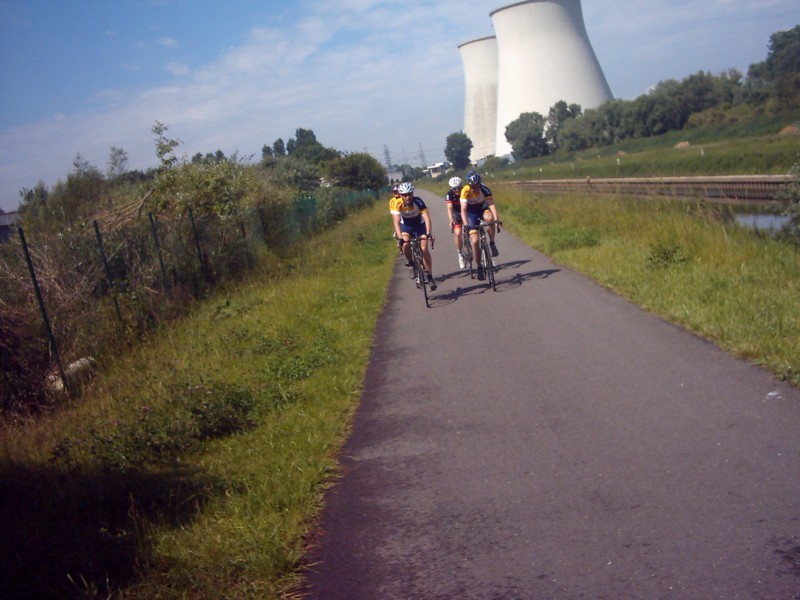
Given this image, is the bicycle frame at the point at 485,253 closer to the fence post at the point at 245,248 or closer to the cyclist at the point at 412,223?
the cyclist at the point at 412,223

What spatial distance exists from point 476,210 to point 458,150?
92730 millimetres

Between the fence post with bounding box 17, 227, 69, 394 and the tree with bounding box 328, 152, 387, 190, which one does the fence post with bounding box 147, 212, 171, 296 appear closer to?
the fence post with bounding box 17, 227, 69, 394

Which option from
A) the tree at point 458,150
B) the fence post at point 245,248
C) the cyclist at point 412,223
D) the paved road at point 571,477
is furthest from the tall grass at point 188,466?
the tree at point 458,150

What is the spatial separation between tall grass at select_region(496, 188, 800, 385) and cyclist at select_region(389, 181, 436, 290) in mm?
2418

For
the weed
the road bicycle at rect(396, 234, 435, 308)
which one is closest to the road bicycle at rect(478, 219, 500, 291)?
the road bicycle at rect(396, 234, 435, 308)

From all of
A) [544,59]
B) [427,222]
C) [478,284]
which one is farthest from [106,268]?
[544,59]

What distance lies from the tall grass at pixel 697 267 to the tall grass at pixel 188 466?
10.9 feet

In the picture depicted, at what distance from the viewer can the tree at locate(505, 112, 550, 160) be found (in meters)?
55.6

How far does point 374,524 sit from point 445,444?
1.22m

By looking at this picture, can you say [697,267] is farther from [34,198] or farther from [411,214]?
[34,198]

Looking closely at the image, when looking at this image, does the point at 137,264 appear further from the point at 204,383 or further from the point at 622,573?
the point at 622,573

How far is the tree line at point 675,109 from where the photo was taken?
1437 inches

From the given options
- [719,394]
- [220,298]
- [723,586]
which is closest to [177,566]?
[723,586]

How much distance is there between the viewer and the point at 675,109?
4909 cm
